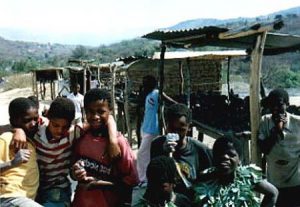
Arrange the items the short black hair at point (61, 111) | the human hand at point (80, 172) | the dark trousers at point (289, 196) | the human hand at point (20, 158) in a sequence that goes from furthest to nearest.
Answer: the dark trousers at point (289, 196) → the short black hair at point (61, 111) → the human hand at point (80, 172) → the human hand at point (20, 158)

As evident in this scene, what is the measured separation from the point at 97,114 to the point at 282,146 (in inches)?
69.9

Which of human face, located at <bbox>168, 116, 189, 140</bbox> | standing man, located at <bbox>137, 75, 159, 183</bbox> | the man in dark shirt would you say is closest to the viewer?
the man in dark shirt

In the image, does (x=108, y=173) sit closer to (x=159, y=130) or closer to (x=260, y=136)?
(x=260, y=136)

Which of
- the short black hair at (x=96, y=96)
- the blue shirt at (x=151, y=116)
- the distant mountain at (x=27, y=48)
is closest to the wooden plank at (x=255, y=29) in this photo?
the short black hair at (x=96, y=96)

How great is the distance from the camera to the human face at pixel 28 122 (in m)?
3.34

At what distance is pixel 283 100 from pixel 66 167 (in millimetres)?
1897

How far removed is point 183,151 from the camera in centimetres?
351

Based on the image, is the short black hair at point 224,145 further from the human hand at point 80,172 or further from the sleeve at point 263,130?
the sleeve at point 263,130

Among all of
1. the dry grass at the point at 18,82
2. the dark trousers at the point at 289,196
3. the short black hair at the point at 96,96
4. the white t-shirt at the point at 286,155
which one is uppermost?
the short black hair at the point at 96,96

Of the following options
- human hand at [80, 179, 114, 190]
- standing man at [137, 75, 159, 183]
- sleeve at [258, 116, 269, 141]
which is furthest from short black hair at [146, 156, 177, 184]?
standing man at [137, 75, 159, 183]

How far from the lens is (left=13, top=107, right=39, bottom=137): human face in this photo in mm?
3338

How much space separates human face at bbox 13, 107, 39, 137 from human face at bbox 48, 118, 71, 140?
11 centimetres

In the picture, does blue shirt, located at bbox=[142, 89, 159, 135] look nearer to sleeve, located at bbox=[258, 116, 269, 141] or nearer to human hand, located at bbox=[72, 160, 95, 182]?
sleeve, located at bbox=[258, 116, 269, 141]

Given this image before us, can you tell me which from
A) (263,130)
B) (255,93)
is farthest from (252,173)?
(255,93)
